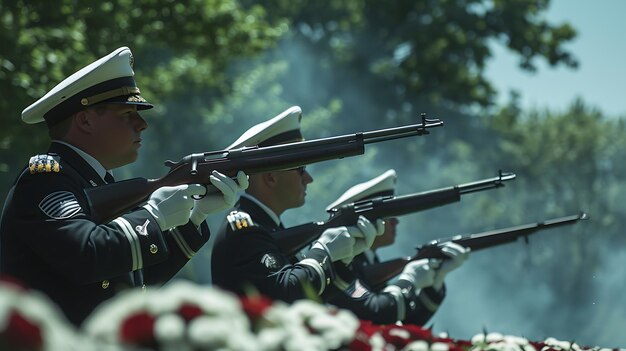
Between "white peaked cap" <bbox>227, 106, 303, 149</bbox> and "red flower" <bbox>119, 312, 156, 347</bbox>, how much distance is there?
373cm

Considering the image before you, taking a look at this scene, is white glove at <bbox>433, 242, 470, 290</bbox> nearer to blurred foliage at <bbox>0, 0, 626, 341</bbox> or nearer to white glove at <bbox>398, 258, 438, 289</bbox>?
white glove at <bbox>398, 258, 438, 289</bbox>

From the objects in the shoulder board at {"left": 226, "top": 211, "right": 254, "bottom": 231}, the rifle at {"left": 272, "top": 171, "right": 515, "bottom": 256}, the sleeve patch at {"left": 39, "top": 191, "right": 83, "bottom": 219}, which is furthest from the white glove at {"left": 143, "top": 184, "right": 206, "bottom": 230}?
the rifle at {"left": 272, "top": 171, "right": 515, "bottom": 256}

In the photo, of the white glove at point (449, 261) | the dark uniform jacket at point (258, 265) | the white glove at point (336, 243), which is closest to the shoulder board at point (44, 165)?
the dark uniform jacket at point (258, 265)

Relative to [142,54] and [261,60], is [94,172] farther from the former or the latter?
[261,60]

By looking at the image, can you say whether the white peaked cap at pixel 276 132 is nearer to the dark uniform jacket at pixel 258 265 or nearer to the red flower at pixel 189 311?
the dark uniform jacket at pixel 258 265

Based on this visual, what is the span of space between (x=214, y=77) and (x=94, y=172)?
15.9 meters

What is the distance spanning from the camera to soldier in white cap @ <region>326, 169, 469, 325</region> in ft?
24.6

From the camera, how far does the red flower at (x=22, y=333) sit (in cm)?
228

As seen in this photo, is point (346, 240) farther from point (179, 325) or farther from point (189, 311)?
point (179, 325)

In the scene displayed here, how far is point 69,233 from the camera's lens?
4387 millimetres

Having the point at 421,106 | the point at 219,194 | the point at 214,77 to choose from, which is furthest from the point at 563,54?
the point at 219,194

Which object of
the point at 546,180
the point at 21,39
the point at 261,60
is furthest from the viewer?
the point at 546,180

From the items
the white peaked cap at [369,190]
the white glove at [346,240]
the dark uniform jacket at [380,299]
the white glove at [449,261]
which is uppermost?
the white peaked cap at [369,190]

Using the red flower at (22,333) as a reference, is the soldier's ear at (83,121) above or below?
above
